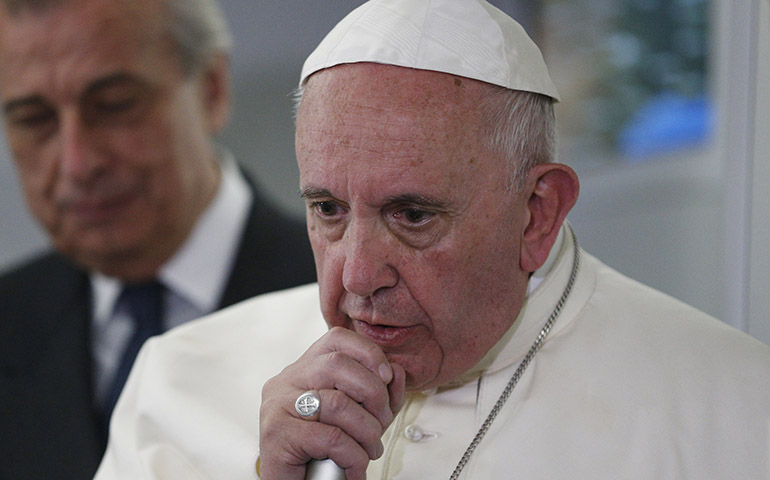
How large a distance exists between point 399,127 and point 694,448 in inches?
37.0

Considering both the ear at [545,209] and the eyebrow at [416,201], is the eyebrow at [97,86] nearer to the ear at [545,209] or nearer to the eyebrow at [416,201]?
the eyebrow at [416,201]

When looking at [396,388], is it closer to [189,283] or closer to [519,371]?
[519,371]

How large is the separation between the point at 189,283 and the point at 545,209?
6.61 ft

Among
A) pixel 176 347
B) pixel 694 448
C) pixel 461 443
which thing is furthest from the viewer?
pixel 176 347

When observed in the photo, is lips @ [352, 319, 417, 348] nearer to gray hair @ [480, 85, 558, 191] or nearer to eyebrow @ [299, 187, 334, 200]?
eyebrow @ [299, 187, 334, 200]

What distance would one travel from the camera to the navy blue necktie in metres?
3.51

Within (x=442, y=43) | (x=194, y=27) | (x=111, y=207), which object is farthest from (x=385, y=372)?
(x=194, y=27)

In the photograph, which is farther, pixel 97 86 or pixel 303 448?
pixel 97 86

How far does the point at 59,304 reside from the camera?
12.3 feet

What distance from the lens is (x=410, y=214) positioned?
183 centimetres

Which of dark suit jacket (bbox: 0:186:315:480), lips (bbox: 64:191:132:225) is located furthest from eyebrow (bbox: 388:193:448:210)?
lips (bbox: 64:191:132:225)

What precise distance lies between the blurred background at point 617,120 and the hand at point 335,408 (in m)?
2.05

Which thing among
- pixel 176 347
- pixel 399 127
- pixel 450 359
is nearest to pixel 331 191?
pixel 399 127

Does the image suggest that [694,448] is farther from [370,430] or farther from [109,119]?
[109,119]
